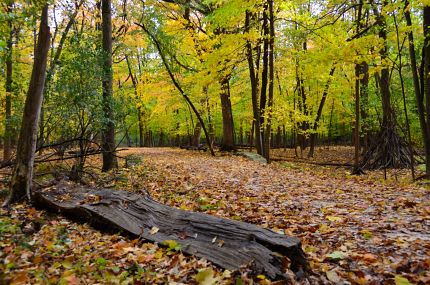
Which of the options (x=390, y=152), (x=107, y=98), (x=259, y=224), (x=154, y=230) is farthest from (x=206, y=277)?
(x=390, y=152)

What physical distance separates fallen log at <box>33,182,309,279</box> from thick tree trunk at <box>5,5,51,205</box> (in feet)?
1.29

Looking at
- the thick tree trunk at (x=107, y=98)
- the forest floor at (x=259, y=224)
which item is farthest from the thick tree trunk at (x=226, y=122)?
the forest floor at (x=259, y=224)

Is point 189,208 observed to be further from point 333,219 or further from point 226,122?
point 226,122

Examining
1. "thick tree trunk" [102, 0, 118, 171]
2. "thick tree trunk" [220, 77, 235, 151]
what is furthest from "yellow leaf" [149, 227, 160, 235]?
"thick tree trunk" [220, 77, 235, 151]

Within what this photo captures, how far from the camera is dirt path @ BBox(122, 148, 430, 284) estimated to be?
359cm

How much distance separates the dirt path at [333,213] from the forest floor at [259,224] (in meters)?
0.01

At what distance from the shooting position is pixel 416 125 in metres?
19.7

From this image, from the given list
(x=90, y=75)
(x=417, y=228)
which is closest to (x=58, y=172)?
(x=90, y=75)

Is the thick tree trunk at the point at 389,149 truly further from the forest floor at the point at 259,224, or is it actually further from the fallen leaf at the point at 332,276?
the fallen leaf at the point at 332,276

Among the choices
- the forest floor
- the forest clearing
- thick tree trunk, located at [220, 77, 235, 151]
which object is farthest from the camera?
thick tree trunk, located at [220, 77, 235, 151]

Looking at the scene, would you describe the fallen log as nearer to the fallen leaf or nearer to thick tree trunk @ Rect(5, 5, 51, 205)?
the fallen leaf

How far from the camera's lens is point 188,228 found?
4.49 metres

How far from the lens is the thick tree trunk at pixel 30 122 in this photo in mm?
5895

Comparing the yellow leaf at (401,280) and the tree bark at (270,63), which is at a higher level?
the tree bark at (270,63)
